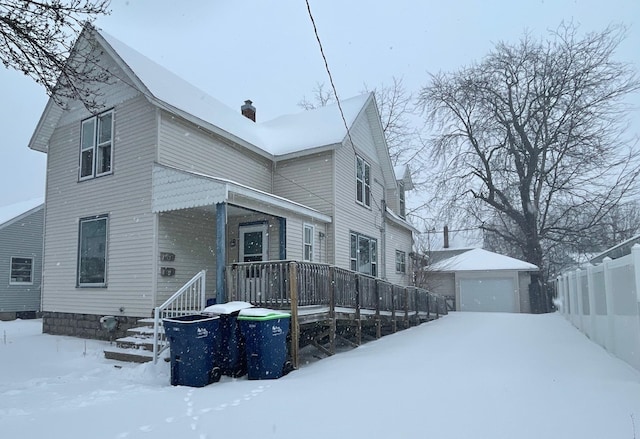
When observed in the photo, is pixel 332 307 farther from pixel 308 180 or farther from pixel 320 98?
pixel 320 98

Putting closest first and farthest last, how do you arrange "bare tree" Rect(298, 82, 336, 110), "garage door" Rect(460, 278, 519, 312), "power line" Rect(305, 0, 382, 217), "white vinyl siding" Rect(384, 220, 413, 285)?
"power line" Rect(305, 0, 382, 217) → "white vinyl siding" Rect(384, 220, 413, 285) → "garage door" Rect(460, 278, 519, 312) → "bare tree" Rect(298, 82, 336, 110)

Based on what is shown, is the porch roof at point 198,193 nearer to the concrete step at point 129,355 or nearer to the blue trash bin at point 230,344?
the blue trash bin at point 230,344

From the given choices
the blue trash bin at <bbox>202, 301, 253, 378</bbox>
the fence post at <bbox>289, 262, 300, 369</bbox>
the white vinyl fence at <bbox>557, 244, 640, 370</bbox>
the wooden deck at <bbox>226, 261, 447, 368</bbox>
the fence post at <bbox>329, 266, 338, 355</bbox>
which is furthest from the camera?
the fence post at <bbox>329, 266, 338, 355</bbox>

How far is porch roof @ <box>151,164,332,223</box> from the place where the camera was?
855 cm

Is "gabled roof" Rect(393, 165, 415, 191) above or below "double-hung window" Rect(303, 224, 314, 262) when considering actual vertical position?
above

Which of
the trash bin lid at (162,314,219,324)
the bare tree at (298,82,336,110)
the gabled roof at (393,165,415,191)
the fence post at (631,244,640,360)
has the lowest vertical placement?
the trash bin lid at (162,314,219,324)

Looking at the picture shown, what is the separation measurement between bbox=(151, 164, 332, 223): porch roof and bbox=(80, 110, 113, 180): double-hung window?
6.87 ft

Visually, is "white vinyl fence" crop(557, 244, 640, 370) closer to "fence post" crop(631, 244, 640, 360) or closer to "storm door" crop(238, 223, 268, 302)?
"fence post" crop(631, 244, 640, 360)

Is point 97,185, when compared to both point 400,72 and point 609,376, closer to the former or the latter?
point 609,376

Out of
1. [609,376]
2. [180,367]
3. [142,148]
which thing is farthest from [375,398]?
[142,148]

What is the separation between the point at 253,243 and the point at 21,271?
13.6 metres

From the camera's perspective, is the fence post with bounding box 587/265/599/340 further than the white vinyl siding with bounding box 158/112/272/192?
No

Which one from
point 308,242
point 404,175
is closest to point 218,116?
A: point 308,242

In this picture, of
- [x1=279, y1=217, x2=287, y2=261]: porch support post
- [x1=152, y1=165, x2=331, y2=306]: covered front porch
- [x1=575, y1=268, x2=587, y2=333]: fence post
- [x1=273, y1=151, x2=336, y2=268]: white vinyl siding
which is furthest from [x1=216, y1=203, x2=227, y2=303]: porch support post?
[x1=575, y1=268, x2=587, y2=333]: fence post
